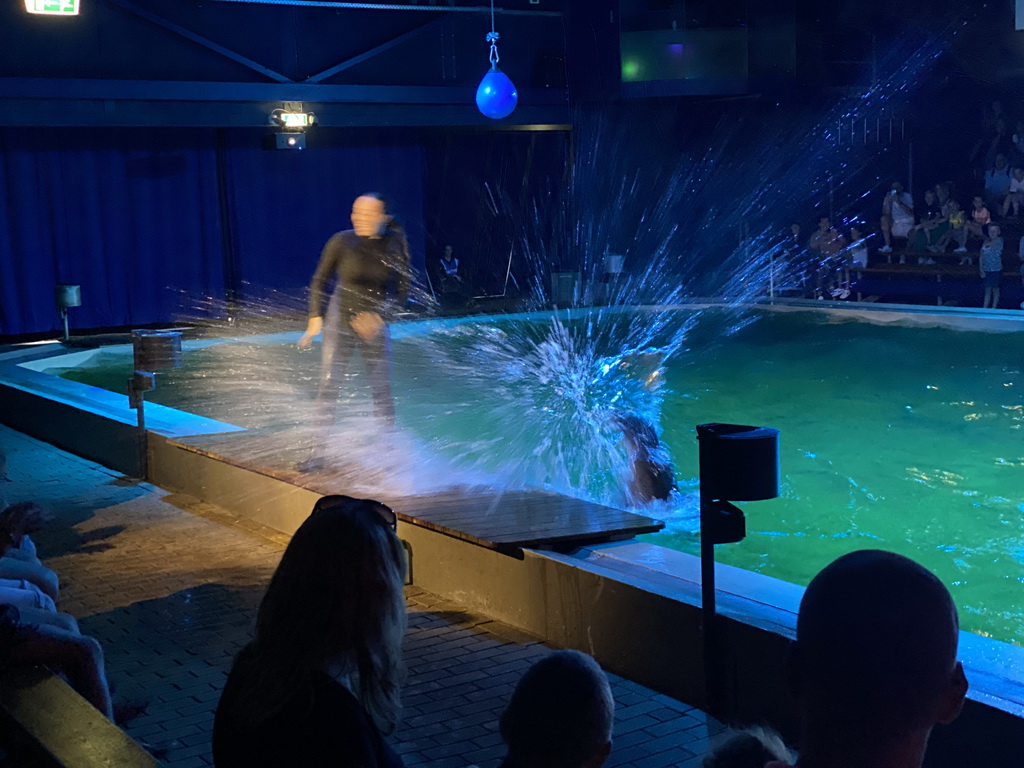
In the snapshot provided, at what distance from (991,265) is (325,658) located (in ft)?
50.2

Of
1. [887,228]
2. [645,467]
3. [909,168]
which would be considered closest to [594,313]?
[887,228]

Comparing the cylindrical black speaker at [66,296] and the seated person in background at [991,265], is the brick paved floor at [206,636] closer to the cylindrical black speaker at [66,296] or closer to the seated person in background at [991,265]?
the cylindrical black speaker at [66,296]

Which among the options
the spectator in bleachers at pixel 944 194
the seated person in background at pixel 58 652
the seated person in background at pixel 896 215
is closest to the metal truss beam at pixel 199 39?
the seated person in background at pixel 896 215

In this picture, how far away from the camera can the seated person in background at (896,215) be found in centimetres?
1764

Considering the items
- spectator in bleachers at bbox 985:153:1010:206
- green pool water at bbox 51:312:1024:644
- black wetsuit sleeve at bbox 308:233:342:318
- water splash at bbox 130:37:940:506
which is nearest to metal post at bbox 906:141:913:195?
water splash at bbox 130:37:940:506

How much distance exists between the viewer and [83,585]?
5.50 m

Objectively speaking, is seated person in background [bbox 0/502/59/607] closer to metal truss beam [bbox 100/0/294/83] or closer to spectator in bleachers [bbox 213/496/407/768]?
spectator in bleachers [bbox 213/496/407/768]

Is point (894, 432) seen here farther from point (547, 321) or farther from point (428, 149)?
point (428, 149)

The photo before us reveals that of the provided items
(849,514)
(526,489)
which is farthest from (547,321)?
(526,489)

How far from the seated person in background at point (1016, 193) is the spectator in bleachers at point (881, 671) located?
15849 mm

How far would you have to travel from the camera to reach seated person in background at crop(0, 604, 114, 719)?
3.27 metres

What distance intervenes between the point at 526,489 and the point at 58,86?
12603mm

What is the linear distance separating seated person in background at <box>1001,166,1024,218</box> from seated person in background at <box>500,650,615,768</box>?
50.5 ft

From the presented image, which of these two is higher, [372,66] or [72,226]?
[372,66]
